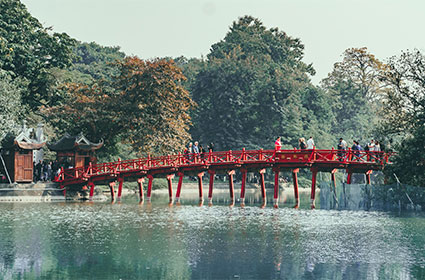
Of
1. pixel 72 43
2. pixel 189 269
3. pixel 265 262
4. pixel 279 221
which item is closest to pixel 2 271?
pixel 189 269

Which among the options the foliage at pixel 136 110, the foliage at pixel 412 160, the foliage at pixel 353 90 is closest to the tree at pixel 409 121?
the foliage at pixel 412 160

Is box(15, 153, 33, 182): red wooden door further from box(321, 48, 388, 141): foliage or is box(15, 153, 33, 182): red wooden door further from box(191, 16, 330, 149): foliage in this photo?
box(321, 48, 388, 141): foliage


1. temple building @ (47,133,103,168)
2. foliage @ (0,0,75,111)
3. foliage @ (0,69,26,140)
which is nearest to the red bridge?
temple building @ (47,133,103,168)

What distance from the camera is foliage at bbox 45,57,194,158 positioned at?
205 feet

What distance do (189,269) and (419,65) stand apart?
35.2m

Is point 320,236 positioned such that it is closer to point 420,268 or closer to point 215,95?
point 420,268

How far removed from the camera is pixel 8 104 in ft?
198

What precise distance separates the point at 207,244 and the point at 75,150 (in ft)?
90.3

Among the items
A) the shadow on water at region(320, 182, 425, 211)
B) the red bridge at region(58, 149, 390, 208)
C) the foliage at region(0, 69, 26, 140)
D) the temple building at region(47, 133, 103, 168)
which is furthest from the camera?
the temple building at region(47, 133, 103, 168)

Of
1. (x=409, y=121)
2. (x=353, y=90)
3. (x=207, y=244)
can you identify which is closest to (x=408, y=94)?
(x=409, y=121)

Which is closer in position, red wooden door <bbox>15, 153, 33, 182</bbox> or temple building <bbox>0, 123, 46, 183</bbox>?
temple building <bbox>0, 123, 46, 183</bbox>

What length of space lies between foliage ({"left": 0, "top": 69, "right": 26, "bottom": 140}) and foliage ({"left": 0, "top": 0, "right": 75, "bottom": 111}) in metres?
4.28

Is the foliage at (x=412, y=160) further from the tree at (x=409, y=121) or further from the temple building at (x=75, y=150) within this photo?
the temple building at (x=75, y=150)

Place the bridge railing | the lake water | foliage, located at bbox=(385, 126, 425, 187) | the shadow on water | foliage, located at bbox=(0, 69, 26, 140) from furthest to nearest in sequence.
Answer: foliage, located at bbox=(0, 69, 26, 140)
the bridge railing
foliage, located at bbox=(385, 126, 425, 187)
the shadow on water
the lake water
